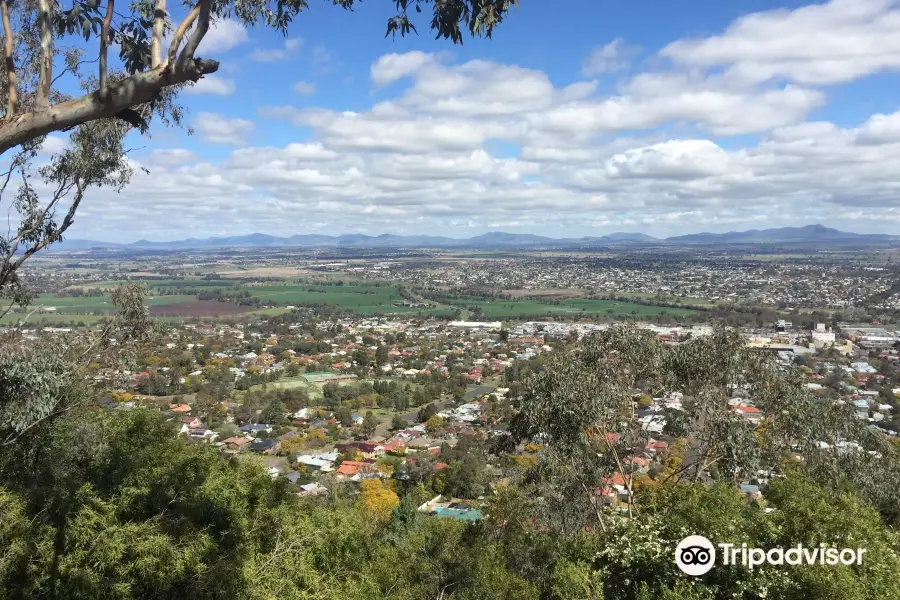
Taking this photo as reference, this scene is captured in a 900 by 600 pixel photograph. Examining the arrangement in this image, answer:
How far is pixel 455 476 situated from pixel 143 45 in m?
14.4

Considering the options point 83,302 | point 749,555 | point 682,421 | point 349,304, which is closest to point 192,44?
point 749,555

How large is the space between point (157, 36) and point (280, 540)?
5.36 metres

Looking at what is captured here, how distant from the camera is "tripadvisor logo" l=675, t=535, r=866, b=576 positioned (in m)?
4.55

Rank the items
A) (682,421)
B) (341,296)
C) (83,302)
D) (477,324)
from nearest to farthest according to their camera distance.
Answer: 1. (682,421)
2. (477,324)
3. (83,302)
4. (341,296)

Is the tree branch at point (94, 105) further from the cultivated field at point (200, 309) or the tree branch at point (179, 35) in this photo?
the cultivated field at point (200, 309)

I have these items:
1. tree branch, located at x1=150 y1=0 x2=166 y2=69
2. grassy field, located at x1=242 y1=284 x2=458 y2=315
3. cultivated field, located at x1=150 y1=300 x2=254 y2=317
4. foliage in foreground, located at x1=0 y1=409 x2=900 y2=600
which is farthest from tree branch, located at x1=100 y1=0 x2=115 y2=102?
grassy field, located at x1=242 y1=284 x2=458 y2=315

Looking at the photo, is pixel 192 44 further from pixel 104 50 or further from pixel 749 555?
pixel 749 555

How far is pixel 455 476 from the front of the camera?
54.6ft

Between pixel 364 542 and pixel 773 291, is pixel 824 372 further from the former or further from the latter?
pixel 773 291

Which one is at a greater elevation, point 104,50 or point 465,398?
point 104,50

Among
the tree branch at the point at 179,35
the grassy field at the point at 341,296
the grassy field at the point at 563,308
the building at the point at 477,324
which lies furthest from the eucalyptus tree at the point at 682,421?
the grassy field at the point at 341,296

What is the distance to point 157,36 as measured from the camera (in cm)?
293

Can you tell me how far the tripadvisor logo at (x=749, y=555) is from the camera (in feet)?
14.9

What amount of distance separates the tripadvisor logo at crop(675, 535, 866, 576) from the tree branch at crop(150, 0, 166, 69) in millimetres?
5440
